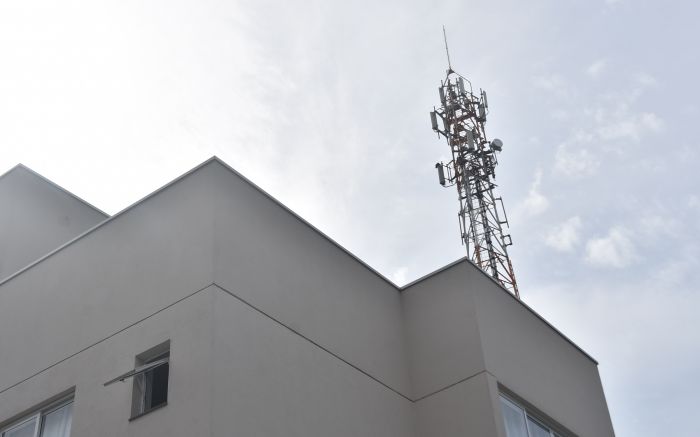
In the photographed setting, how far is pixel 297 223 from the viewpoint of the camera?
16219mm

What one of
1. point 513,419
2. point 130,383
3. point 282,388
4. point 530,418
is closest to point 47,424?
point 130,383

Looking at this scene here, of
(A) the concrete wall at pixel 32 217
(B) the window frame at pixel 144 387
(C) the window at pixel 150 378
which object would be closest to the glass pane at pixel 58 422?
(C) the window at pixel 150 378

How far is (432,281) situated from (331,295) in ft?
7.59

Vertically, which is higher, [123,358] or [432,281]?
[432,281]

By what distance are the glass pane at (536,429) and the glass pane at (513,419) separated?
0.82ft

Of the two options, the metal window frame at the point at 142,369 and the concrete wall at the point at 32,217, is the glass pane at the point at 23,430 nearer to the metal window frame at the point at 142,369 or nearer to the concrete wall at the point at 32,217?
the metal window frame at the point at 142,369

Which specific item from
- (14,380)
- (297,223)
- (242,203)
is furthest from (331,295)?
(14,380)

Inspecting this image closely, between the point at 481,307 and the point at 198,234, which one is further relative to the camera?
the point at 481,307

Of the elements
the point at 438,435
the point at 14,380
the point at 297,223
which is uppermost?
the point at 297,223

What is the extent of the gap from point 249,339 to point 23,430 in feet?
13.7

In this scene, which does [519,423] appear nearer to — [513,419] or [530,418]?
[513,419]

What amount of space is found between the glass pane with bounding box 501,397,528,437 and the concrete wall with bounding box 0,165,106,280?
985 cm

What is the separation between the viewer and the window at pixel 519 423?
16297 millimetres

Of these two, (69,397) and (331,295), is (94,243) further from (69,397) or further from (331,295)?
(331,295)
